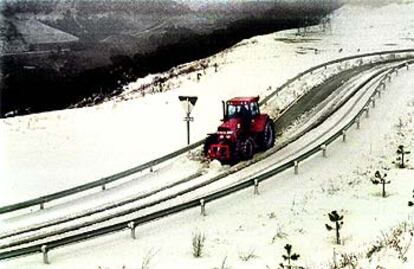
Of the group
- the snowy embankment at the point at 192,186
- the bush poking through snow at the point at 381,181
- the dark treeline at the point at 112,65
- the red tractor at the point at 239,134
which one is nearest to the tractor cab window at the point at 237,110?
the red tractor at the point at 239,134

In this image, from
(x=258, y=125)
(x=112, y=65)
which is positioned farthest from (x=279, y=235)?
(x=112, y=65)

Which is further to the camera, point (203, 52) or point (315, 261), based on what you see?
point (203, 52)

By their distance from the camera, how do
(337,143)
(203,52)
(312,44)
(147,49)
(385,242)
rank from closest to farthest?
1. (385,242)
2. (337,143)
3. (147,49)
4. (203,52)
5. (312,44)

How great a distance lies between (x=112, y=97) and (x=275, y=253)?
34.3 metres

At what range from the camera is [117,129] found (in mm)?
31688

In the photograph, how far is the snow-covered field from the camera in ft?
51.9

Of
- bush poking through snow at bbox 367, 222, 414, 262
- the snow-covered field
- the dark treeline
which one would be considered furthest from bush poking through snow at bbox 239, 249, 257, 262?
the dark treeline

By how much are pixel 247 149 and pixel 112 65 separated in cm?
2867

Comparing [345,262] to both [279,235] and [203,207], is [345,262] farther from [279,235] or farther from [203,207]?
[203,207]

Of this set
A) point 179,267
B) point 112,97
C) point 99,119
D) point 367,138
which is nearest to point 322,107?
point 367,138

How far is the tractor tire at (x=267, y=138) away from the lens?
87.1ft

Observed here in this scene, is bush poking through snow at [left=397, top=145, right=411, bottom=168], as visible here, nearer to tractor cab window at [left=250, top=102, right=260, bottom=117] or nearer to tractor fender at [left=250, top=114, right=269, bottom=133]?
tractor fender at [left=250, top=114, right=269, bottom=133]

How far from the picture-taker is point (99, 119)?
33562 millimetres

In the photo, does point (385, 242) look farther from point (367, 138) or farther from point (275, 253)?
point (367, 138)
